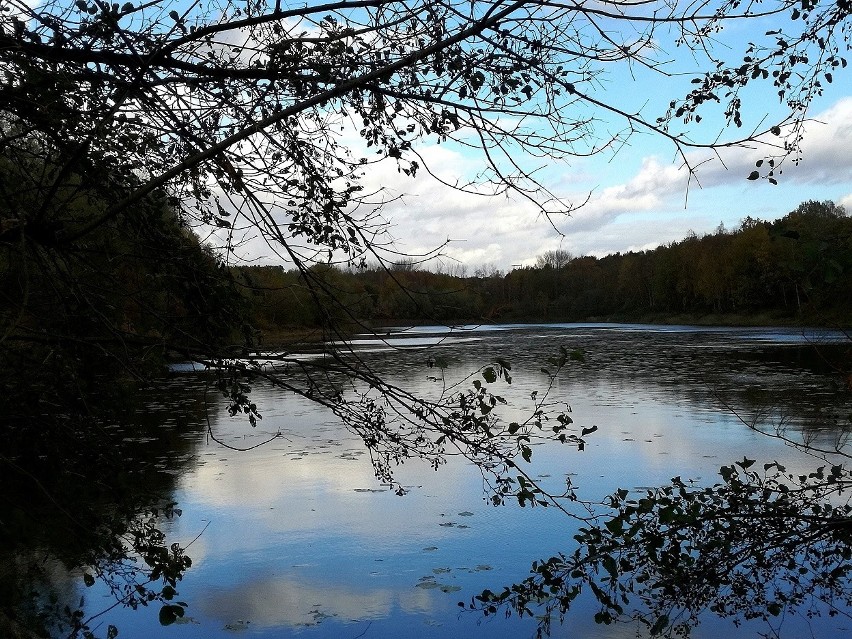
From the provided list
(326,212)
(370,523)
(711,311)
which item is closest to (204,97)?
(326,212)

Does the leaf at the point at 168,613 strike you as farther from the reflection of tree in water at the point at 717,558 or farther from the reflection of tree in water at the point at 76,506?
the reflection of tree in water at the point at 717,558

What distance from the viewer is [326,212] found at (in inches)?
140

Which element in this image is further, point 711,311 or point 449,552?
point 711,311

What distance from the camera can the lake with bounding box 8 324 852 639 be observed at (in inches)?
235

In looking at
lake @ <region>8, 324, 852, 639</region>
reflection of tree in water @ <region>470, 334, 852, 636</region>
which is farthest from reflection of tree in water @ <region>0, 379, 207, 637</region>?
reflection of tree in water @ <region>470, 334, 852, 636</region>

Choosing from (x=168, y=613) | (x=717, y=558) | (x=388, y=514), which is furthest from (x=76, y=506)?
(x=388, y=514)

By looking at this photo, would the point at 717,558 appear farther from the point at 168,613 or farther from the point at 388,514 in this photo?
the point at 388,514

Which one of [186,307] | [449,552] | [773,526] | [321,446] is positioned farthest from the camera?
[321,446]

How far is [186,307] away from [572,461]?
7.51m

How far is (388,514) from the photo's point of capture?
868 cm

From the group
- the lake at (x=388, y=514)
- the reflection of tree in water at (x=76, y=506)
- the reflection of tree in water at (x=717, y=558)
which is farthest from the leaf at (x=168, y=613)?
the reflection of tree in water at (x=717, y=558)

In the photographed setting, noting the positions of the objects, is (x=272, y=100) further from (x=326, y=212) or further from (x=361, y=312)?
(x=361, y=312)

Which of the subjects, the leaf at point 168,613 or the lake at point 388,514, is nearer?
the leaf at point 168,613

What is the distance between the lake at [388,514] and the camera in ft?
19.6
